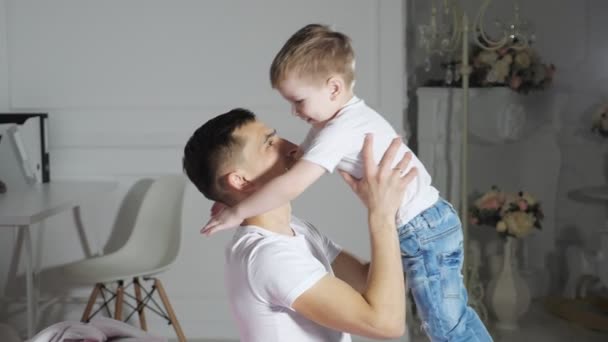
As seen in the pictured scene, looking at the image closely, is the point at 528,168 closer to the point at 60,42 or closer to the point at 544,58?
the point at 544,58

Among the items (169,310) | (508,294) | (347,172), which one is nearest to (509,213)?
(508,294)

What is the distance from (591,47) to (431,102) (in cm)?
99

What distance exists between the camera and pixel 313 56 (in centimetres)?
151

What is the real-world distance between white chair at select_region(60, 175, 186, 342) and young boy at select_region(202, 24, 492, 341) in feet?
6.14

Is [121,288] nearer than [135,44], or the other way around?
[121,288]

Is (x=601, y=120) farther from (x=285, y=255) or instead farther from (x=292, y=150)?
(x=285, y=255)

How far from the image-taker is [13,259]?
150 inches

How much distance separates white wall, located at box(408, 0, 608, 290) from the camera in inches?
170

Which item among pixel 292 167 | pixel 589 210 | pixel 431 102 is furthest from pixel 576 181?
pixel 292 167

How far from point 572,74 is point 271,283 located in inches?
137

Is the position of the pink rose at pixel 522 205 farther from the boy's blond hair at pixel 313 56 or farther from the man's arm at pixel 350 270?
the boy's blond hair at pixel 313 56

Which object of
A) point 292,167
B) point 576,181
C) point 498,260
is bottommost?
point 498,260

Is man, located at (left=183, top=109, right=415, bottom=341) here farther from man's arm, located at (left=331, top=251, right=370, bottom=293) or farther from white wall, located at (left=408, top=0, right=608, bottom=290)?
white wall, located at (left=408, top=0, right=608, bottom=290)

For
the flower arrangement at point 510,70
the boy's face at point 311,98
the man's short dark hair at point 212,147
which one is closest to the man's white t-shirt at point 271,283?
the man's short dark hair at point 212,147
